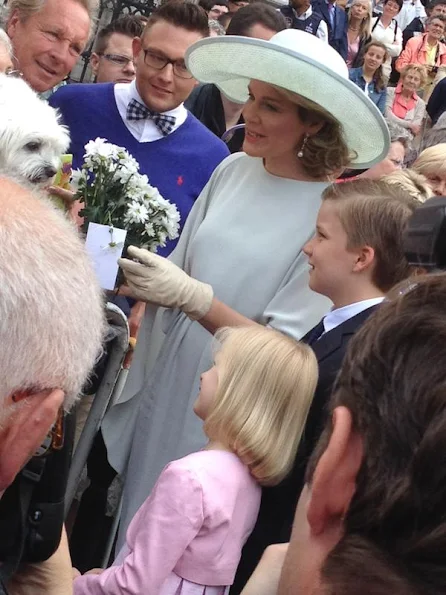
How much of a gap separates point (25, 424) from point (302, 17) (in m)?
8.22

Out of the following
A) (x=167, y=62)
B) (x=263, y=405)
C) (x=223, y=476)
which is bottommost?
(x=223, y=476)

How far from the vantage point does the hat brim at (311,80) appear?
2607 mm

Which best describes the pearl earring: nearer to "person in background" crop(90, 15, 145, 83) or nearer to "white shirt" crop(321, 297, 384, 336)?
"white shirt" crop(321, 297, 384, 336)

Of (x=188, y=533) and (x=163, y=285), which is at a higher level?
(x=163, y=285)

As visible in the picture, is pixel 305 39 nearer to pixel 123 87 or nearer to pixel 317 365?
pixel 123 87

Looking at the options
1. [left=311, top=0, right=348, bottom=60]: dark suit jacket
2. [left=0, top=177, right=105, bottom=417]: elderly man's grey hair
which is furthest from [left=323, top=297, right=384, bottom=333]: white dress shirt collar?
[left=311, top=0, right=348, bottom=60]: dark suit jacket

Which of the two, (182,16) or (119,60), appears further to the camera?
(119,60)

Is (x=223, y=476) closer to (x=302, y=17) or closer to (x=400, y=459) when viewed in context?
(x=400, y=459)

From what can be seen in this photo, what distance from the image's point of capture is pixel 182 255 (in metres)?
2.93

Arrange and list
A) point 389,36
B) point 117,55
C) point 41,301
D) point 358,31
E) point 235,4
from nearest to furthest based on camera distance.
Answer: point 41,301 < point 117,55 < point 235,4 < point 358,31 < point 389,36

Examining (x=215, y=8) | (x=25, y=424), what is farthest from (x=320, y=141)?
(x=215, y=8)

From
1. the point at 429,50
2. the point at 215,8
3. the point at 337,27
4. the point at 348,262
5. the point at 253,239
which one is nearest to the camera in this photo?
the point at 348,262

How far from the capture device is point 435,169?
3.84 m

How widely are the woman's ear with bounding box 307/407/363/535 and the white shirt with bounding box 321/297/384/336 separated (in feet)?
4.81
